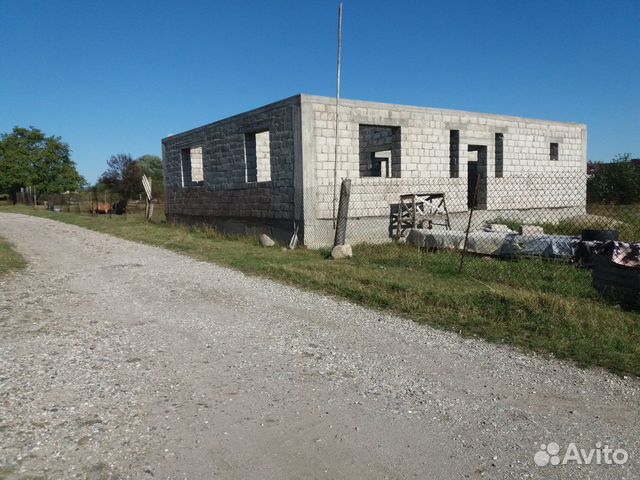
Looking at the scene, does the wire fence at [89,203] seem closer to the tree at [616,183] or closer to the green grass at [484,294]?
the green grass at [484,294]

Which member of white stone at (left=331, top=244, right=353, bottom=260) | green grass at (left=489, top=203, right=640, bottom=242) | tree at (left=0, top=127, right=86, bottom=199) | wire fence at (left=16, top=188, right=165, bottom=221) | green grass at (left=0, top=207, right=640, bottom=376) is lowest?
green grass at (left=0, top=207, right=640, bottom=376)

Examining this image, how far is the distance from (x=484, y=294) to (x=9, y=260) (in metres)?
10.0

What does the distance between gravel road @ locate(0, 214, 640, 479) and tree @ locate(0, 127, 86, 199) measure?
5466 centimetres

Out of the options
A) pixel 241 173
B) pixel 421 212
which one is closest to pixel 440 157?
pixel 421 212

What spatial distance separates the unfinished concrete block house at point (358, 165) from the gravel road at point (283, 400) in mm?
A: 7443

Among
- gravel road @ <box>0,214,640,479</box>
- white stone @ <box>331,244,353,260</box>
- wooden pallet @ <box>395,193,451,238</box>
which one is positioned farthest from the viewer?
wooden pallet @ <box>395,193,451,238</box>

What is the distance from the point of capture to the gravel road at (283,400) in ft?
9.41

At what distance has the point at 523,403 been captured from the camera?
3.64 meters

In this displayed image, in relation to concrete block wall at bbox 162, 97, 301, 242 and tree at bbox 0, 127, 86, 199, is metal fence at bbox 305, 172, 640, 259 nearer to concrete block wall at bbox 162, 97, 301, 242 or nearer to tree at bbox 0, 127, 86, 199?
concrete block wall at bbox 162, 97, 301, 242

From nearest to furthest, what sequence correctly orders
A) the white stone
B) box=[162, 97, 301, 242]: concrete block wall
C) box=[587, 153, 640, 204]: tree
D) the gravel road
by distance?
1. the gravel road
2. the white stone
3. box=[162, 97, 301, 242]: concrete block wall
4. box=[587, 153, 640, 204]: tree

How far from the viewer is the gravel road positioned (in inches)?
113

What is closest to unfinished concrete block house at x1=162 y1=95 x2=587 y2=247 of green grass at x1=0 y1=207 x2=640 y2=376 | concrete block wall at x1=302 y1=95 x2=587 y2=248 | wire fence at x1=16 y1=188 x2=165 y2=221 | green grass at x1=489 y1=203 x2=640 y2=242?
concrete block wall at x1=302 y1=95 x2=587 y2=248

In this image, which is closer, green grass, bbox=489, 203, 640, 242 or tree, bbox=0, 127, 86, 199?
green grass, bbox=489, 203, 640, 242

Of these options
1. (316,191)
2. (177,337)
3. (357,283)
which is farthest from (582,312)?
(316,191)
